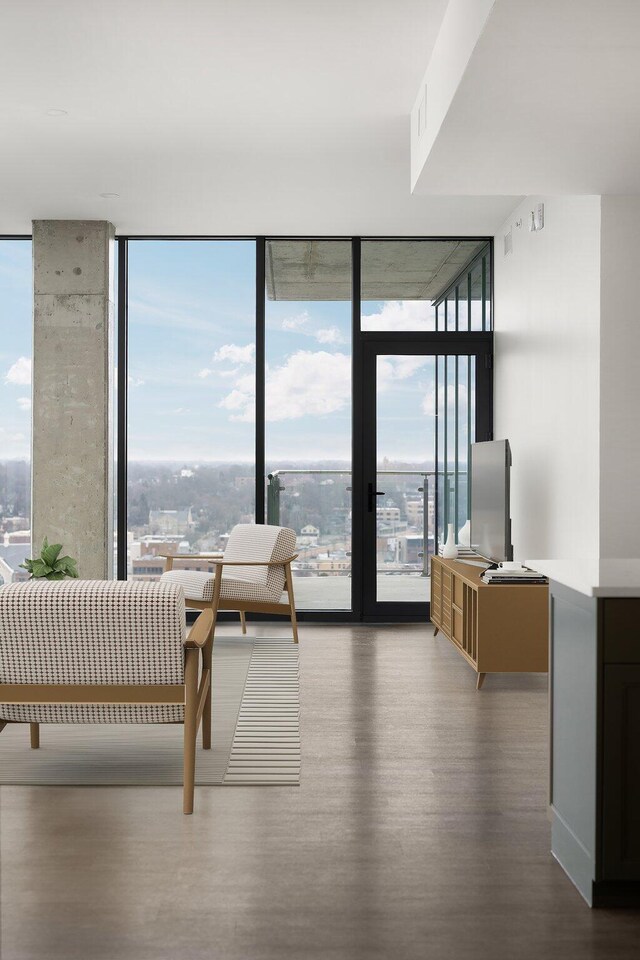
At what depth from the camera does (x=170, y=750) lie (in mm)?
3811

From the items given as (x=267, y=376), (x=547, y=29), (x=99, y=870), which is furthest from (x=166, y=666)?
(x=267, y=376)

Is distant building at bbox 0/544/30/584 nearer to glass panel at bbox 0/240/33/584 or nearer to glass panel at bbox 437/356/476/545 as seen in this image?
glass panel at bbox 0/240/33/584

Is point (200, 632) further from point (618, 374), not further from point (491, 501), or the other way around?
point (491, 501)

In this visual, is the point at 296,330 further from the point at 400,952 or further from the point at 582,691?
the point at 400,952

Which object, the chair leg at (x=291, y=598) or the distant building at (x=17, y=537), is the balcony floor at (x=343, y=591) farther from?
the distant building at (x=17, y=537)

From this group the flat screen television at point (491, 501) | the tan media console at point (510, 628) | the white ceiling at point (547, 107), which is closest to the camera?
the white ceiling at point (547, 107)

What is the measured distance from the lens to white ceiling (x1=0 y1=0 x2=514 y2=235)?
150 inches

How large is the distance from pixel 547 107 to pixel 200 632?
2.40 metres

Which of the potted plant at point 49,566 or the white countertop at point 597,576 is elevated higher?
the white countertop at point 597,576

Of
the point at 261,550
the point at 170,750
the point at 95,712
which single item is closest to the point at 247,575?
the point at 261,550

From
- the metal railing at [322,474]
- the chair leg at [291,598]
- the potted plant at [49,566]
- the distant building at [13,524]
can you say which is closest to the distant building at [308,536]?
the metal railing at [322,474]

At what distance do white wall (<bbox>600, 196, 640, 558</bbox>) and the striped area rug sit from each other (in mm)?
1942

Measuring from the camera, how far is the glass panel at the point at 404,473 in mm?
7281

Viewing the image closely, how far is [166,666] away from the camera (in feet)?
10.3
